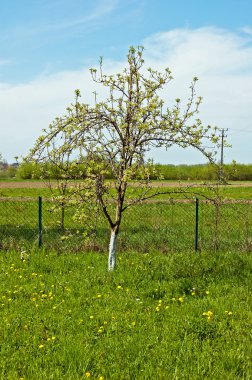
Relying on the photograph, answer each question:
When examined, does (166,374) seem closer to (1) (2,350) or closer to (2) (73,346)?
(2) (73,346)

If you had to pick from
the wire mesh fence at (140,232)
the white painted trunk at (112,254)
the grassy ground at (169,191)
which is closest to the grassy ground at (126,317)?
the white painted trunk at (112,254)

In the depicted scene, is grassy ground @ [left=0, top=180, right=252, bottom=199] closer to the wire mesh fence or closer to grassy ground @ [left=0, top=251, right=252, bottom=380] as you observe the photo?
the wire mesh fence

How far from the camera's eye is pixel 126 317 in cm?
606

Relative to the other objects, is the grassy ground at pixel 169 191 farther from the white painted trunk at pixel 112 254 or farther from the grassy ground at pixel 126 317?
the grassy ground at pixel 126 317

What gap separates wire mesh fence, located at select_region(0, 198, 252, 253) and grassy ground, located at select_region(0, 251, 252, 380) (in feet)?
2.97

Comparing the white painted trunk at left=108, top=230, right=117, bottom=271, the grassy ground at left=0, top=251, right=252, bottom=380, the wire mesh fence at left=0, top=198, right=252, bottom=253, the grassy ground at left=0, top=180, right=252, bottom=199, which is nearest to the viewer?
the grassy ground at left=0, top=251, right=252, bottom=380

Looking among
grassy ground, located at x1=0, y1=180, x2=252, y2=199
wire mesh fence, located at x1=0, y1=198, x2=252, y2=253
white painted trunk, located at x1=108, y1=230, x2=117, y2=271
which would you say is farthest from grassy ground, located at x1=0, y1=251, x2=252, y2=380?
grassy ground, located at x1=0, y1=180, x2=252, y2=199

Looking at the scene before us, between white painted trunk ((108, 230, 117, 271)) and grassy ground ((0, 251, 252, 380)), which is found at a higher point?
white painted trunk ((108, 230, 117, 271))

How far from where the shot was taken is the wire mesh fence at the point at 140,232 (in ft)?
33.8

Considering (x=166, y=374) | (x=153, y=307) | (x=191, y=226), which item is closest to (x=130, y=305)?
(x=153, y=307)

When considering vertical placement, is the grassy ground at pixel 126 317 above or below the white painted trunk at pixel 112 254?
below

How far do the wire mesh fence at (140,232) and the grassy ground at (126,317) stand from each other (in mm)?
905

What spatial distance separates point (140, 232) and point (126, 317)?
7303 millimetres

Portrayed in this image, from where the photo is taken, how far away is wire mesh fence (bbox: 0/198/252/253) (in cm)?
1030
